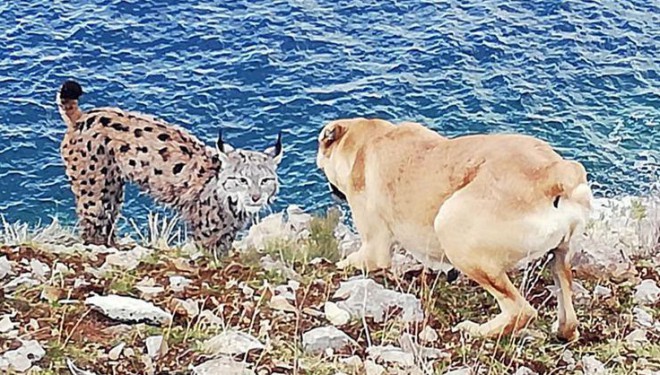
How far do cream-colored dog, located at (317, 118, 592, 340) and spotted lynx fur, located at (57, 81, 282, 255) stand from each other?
113 centimetres

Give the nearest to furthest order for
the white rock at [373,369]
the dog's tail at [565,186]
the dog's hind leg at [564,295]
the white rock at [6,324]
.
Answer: the white rock at [373,369]
the white rock at [6,324]
the dog's tail at [565,186]
the dog's hind leg at [564,295]

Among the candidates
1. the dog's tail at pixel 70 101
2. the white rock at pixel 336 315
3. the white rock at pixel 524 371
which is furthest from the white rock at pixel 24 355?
the dog's tail at pixel 70 101

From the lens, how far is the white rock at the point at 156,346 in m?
5.33

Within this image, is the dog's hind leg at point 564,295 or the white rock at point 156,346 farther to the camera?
the dog's hind leg at point 564,295

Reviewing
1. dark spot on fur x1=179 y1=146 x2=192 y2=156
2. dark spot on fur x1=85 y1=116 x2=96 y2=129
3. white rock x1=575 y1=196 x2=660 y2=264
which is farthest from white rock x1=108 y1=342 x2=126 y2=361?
dark spot on fur x1=85 y1=116 x2=96 y2=129

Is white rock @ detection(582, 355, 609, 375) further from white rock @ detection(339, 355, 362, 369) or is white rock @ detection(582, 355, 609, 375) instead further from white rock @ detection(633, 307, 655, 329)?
white rock @ detection(339, 355, 362, 369)

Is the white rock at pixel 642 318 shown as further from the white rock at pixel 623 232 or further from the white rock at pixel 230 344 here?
the white rock at pixel 230 344

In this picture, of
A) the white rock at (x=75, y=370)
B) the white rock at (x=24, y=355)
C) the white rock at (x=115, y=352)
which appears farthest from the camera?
the white rock at (x=115, y=352)

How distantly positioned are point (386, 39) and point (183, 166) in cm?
712

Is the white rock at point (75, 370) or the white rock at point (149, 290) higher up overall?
the white rock at point (75, 370)

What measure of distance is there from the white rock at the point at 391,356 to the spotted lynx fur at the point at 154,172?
89.7 inches

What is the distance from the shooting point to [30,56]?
1374cm

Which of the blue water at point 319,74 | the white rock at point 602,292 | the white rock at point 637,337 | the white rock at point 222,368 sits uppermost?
the white rock at point 222,368

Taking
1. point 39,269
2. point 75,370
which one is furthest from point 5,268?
point 75,370
